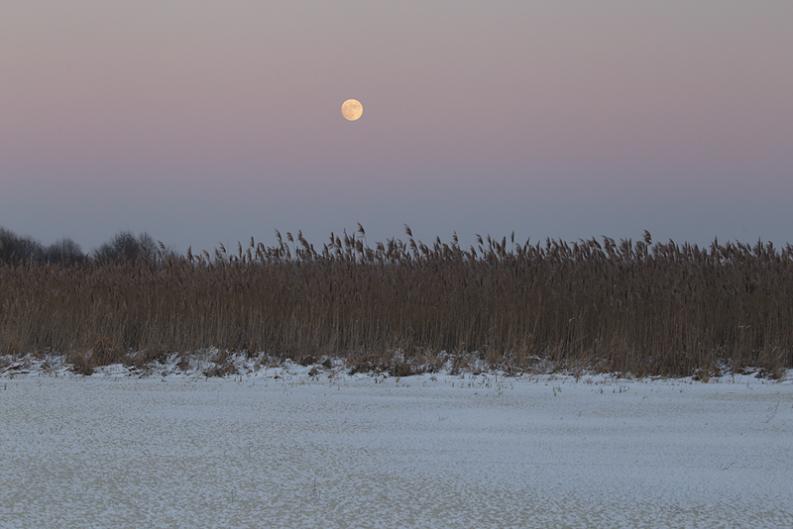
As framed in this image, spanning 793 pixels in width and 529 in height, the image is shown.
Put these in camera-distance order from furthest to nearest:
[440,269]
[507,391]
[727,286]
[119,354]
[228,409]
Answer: [440,269] → [727,286] → [119,354] → [507,391] → [228,409]

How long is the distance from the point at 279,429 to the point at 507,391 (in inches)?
93.8

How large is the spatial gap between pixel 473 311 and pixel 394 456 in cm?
509

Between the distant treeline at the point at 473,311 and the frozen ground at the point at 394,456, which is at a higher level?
the distant treeline at the point at 473,311

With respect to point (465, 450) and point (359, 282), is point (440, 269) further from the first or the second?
point (465, 450)

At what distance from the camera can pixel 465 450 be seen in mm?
4832

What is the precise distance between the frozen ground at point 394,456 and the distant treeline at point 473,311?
148cm

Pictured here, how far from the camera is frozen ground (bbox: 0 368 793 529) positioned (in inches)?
142

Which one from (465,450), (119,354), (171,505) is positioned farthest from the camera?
(119,354)

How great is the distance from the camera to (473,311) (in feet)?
31.8

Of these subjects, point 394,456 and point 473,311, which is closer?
point 394,456

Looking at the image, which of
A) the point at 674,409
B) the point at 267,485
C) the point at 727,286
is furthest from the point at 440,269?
the point at 267,485

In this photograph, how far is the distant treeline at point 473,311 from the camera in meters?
8.99

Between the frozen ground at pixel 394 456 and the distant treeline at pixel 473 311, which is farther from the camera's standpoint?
the distant treeline at pixel 473 311

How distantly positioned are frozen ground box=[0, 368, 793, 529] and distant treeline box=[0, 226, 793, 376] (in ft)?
4.87
